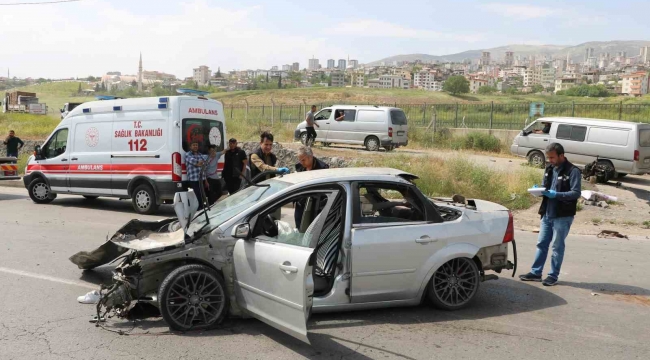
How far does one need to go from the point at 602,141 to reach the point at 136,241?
16.4 m

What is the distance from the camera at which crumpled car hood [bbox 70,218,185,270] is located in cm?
585

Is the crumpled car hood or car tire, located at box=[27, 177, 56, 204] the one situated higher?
the crumpled car hood

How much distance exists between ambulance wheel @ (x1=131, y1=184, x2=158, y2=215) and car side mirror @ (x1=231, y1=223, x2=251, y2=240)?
25.1 feet

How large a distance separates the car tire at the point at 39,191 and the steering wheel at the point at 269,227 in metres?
10.6

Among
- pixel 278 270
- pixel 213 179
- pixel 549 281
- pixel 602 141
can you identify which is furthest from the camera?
pixel 602 141

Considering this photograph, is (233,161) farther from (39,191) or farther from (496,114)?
(496,114)

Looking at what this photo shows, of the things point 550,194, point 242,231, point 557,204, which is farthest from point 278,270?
point 557,204

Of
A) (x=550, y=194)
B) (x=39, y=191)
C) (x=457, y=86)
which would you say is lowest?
(x=39, y=191)

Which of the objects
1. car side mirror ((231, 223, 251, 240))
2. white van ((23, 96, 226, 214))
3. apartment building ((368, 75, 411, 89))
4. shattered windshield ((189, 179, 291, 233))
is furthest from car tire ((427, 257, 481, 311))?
apartment building ((368, 75, 411, 89))

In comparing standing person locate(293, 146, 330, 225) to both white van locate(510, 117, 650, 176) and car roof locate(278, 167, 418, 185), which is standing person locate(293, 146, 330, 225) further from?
white van locate(510, 117, 650, 176)

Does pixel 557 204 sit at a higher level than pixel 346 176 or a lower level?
lower

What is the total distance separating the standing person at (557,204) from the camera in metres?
7.22

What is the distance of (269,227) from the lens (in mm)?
5691

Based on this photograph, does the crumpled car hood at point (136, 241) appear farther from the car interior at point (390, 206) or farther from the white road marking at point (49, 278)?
the car interior at point (390, 206)
